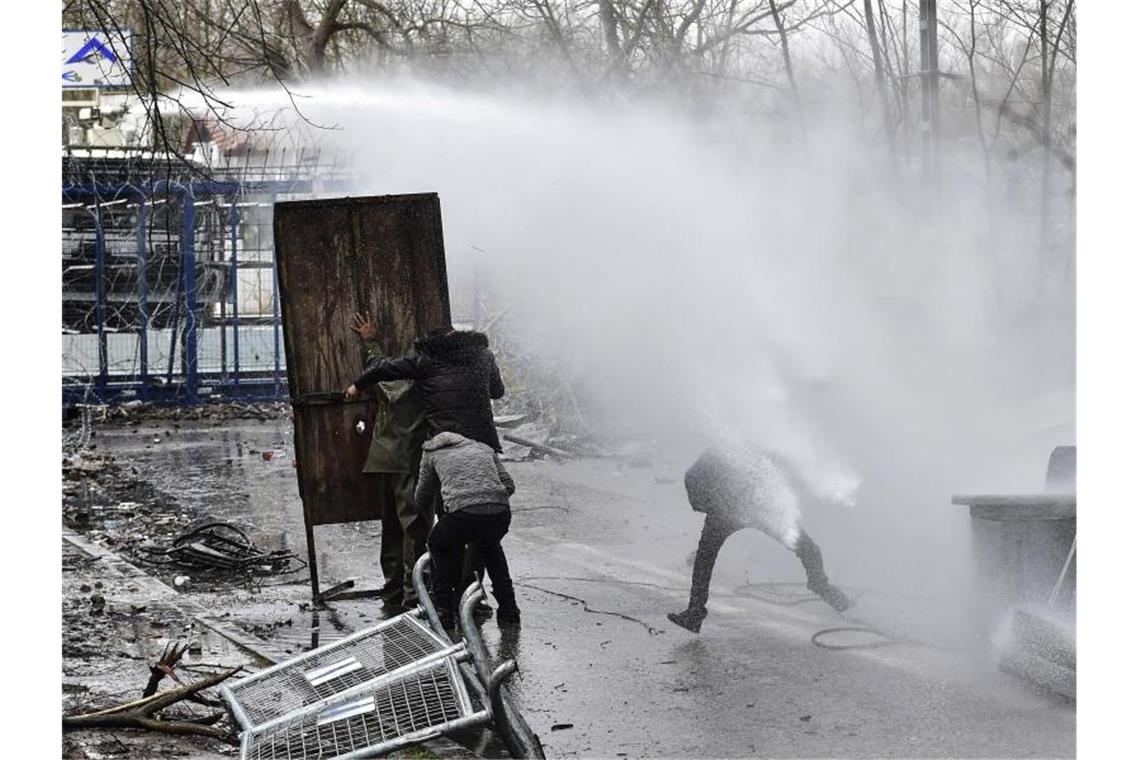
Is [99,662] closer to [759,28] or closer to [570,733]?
[570,733]

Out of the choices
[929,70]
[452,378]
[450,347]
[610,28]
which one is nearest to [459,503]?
[452,378]

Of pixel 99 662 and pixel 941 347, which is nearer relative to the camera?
pixel 99 662

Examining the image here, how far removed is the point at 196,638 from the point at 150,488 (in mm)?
5867

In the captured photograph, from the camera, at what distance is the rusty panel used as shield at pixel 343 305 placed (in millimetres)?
8383

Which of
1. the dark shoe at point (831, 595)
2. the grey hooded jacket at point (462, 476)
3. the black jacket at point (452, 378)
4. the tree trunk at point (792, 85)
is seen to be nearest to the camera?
the grey hooded jacket at point (462, 476)

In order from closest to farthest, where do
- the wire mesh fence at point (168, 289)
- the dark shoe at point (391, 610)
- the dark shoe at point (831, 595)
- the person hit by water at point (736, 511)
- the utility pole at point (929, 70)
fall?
the person hit by water at point (736, 511), the dark shoe at point (831, 595), the dark shoe at point (391, 610), the utility pole at point (929, 70), the wire mesh fence at point (168, 289)

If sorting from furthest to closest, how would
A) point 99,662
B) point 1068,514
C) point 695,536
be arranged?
1. point 695,536
2. point 99,662
3. point 1068,514

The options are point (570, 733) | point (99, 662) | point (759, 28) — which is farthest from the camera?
point (759, 28)

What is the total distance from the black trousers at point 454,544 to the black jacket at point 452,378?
0.54 metres

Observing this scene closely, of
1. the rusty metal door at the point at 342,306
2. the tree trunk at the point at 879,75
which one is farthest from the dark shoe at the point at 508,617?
the tree trunk at the point at 879,75

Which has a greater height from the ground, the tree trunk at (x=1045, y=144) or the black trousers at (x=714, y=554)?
the tree trunk at (x=1045, y=144)

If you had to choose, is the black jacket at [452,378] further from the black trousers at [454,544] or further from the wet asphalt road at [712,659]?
the wet asphalt road at [712,659]
